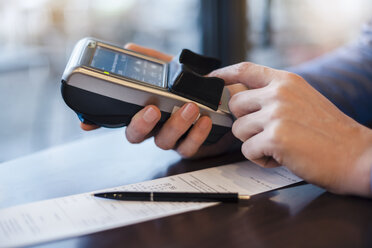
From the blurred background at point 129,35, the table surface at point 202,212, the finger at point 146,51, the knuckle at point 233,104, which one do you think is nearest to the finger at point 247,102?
the knuckle at point 233,104

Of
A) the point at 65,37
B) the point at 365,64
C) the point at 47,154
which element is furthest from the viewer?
the point at 65,37

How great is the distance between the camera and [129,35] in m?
1.82

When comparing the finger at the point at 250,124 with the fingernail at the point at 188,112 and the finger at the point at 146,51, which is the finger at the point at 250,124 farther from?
the finger at the point at 146,51

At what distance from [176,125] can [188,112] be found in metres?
0.03

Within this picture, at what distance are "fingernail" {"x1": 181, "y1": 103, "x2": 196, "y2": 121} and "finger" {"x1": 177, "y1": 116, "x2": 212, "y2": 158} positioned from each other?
3 centimetres

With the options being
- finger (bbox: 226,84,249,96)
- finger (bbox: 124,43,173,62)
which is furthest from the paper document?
finger (bbox: 124,43,173,62)

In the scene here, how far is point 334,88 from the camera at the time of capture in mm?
736

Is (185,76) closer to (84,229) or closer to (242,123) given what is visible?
(242,123)

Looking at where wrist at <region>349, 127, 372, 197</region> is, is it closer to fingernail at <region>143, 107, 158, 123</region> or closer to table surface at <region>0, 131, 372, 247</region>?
table surface at <region>0, 131, 372, 247</region>

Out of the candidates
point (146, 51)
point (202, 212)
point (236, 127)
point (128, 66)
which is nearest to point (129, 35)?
point (146, 51)

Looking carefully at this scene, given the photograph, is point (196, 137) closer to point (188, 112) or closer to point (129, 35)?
point (188, 112)

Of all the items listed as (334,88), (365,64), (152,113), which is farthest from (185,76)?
(365,64)

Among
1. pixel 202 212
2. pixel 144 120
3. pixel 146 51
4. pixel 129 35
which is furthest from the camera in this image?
pixel 129 35

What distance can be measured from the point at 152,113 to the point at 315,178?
0.76 feet
